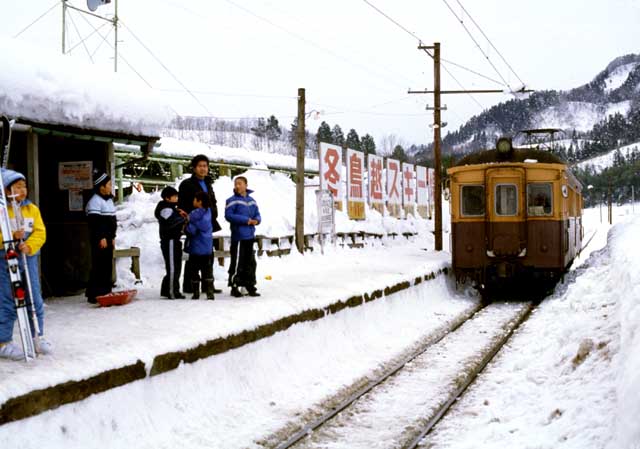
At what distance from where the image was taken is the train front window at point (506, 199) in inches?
520

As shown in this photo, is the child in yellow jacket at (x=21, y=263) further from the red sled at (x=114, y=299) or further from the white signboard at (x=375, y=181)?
the white signboard at (x=375, y=181)

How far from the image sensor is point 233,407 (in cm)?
593

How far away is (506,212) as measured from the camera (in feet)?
43.5

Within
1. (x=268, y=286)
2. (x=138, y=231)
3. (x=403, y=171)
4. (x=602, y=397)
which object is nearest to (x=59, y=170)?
(x=268, y=286)

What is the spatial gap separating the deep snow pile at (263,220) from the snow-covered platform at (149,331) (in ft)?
5.61

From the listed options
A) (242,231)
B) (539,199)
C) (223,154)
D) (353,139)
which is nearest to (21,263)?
(242,231)

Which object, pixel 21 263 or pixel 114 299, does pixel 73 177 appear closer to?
pixel 114 299

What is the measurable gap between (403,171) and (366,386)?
1760 cm

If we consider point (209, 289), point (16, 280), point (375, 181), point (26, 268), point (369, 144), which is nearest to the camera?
point (16, 280)

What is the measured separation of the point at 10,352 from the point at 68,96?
3.41 meters

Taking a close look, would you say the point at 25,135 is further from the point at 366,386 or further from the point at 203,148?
the point at 203,148

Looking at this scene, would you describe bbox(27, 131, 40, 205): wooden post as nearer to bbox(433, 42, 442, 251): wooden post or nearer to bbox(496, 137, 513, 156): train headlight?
bbox(496, 137, 513, 156): train headlight

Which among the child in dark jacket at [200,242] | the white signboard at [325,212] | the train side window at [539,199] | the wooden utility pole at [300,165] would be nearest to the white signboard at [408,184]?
the white signboard at [325,212]

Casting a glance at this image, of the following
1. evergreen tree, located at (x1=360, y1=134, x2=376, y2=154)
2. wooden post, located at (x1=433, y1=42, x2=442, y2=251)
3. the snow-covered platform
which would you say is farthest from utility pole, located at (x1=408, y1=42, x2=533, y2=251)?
evergreen tree, located at (x1=360, y1=134, x2=376, y2=154)
